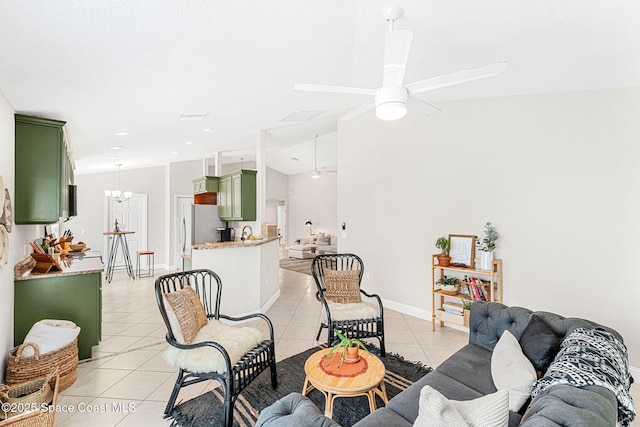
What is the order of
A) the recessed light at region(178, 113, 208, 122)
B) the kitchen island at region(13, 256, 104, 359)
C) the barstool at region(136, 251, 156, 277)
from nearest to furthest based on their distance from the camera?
the kitchen island at region(13, 256, 104, 359) < the recessed light at region(178, 113, 208, 122) < the barstool at region(136, 251, 156, 277)

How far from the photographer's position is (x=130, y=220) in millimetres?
7621

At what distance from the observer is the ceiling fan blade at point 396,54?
178 centimetres

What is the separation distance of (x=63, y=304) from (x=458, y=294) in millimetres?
4206

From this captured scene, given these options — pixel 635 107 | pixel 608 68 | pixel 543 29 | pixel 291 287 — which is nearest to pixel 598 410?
pixel 543 29

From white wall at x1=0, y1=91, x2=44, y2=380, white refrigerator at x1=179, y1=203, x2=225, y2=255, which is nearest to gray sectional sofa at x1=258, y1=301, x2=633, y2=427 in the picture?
white wall at x1=0, y1=91, x2=44, y2=380

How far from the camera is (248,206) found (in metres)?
5.37

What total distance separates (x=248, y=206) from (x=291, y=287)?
6.00 feet

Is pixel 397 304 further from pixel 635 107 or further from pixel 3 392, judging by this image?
pixel 3 392

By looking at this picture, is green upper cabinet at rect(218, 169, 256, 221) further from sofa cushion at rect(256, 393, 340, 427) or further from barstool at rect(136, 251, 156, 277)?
sofa cushion at rect(256, 393, 340, 427)

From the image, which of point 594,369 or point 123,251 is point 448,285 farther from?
point 123,251

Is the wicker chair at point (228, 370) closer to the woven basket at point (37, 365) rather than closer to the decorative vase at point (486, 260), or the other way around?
the woven basket at point (37, 365)

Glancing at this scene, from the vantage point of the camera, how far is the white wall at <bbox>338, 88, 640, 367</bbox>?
282 centimetres

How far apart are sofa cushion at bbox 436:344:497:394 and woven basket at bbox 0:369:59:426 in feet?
7.86

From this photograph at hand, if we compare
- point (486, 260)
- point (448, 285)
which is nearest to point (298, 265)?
point (448, 285)
